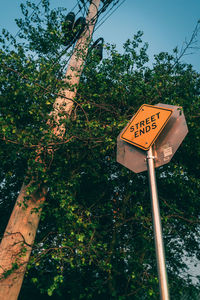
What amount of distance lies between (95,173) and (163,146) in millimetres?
3236

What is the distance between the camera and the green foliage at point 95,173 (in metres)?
4.16

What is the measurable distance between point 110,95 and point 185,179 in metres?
3.09

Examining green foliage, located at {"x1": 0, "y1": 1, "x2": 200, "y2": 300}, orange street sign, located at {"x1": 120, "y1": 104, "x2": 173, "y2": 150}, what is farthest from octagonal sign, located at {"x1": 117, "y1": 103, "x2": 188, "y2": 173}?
green foliage, located at {"x1": 0, "y1": 1, "x2": 200, "y2": 300}

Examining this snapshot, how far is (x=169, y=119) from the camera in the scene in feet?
6.67

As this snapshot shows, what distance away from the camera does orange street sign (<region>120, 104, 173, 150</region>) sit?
1895 millimetres

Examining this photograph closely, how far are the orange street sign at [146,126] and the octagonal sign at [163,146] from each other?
0.06 metres

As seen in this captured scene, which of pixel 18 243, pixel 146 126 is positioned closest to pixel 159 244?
pixel 146 126

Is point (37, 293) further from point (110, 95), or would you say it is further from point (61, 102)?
point (110, 95)

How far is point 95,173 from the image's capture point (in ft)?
16.4

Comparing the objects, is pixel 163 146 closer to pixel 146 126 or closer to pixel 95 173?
pixel 146 126

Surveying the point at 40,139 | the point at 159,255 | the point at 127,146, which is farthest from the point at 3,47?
the point at 159,255

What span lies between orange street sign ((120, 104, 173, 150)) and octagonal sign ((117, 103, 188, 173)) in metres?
0.06

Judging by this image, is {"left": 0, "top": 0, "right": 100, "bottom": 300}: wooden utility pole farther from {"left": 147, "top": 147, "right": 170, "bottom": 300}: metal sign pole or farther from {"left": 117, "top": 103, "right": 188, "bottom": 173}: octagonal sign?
{"left": 147, "top": 147, "right": 170, "bottom": 300}: metal sign pole

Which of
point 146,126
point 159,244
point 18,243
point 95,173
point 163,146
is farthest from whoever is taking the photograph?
point 95,173
